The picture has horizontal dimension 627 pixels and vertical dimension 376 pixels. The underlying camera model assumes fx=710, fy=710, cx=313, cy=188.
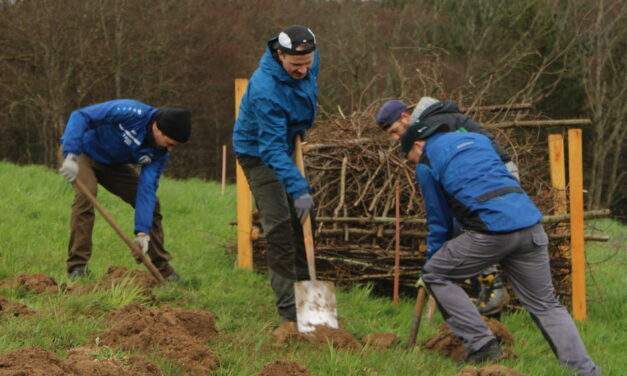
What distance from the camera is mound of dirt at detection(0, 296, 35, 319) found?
396cm

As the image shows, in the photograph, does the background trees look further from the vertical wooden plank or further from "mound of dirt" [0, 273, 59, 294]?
"mound of dirt" [0, 273, 59, 294]

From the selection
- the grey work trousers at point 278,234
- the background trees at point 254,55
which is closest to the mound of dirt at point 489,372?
the grey work trousers at point 278,234

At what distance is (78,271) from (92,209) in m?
0.48

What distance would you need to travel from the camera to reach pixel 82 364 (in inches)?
112

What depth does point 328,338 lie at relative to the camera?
3.87 meters

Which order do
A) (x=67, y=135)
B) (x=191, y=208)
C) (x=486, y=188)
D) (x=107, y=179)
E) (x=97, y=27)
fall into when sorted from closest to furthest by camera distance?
(x=486, y=188)
(x=67, y=135)
(x=107, y=179)
(x=191, y=208)
(x=97, y=27)

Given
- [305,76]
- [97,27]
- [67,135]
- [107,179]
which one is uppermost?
[97,27]

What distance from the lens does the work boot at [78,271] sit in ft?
17.5

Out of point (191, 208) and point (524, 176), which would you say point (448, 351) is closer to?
point (524, 176)

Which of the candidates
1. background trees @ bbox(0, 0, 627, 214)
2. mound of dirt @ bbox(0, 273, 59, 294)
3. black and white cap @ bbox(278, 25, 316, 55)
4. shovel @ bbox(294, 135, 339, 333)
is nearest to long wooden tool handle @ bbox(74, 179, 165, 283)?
mound of dirt @ bbox(0, 273, 59, 294)

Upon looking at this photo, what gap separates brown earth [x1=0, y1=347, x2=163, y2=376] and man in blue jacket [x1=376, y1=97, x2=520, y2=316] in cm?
252

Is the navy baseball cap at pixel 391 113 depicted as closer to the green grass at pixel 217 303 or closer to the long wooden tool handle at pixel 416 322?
the long wooden tool handle at pixel 416 322

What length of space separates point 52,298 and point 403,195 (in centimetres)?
298

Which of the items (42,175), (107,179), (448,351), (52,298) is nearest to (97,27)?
(42,175)
